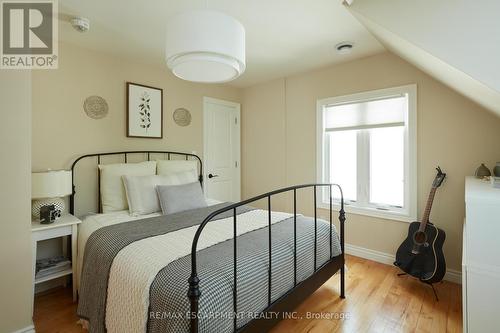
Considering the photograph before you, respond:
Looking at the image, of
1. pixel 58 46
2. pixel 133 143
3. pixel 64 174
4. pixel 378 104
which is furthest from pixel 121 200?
pixel 378 104

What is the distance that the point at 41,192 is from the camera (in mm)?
2037

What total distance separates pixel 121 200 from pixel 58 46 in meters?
1.62

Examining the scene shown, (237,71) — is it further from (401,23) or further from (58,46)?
(58,46)

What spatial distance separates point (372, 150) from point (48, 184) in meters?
3.22

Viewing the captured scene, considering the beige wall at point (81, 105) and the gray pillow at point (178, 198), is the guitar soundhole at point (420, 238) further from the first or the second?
the beige wall at point (81, 105)

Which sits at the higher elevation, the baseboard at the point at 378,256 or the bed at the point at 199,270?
the bed at the point at 199,270

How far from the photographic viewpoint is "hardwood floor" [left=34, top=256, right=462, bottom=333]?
1.84 metres

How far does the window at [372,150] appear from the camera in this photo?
2717 mm

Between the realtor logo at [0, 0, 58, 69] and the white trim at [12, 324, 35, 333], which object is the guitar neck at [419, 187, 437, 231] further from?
the realtor logo at [0, 0, 58, 69]

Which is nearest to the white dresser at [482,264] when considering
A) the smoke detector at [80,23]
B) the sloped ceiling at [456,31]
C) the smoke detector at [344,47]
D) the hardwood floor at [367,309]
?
the hardwood floor at [367,309]

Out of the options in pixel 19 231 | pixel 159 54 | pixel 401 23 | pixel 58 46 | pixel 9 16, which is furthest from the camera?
pixel 159 54

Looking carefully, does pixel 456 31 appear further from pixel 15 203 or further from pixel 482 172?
pixel 15 203

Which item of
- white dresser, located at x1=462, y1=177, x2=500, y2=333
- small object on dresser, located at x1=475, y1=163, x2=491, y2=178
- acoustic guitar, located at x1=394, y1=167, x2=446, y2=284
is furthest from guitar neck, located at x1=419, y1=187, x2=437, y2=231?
white dresser, located at x1=462, y1=177, x2=500, y2=333

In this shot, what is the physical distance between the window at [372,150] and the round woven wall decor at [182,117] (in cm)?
178
